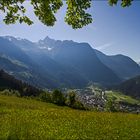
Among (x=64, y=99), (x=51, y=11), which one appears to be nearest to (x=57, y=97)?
(x=64, y=99)

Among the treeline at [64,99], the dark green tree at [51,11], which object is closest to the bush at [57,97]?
the treeline at [64,99]

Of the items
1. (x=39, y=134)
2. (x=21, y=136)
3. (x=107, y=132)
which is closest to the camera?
(x=21, y=136)

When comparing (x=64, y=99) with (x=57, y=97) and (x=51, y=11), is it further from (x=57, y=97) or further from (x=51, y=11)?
(x=51, y=11)

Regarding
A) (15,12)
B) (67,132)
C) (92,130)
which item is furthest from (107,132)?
(15,12)

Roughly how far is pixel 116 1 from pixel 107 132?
337 inches

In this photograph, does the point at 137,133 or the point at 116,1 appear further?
the point at 137,133

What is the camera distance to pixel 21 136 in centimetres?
1702

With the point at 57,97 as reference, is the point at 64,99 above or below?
below

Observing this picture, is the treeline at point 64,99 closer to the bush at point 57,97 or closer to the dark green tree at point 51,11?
the bush at point 57,97

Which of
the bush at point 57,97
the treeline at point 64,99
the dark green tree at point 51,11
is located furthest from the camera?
the bush at point 57,97

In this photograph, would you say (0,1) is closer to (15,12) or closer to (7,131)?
(15,12)

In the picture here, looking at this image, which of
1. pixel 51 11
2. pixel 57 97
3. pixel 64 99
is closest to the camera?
pixel 51 11

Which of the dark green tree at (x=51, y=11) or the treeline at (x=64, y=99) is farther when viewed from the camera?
the treeline at (x=64, y=99)

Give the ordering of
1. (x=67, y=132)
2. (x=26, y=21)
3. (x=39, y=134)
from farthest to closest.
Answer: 1. (x=26, y=21)
2. (x=67, y=132)
3. (x=39, y=134)
